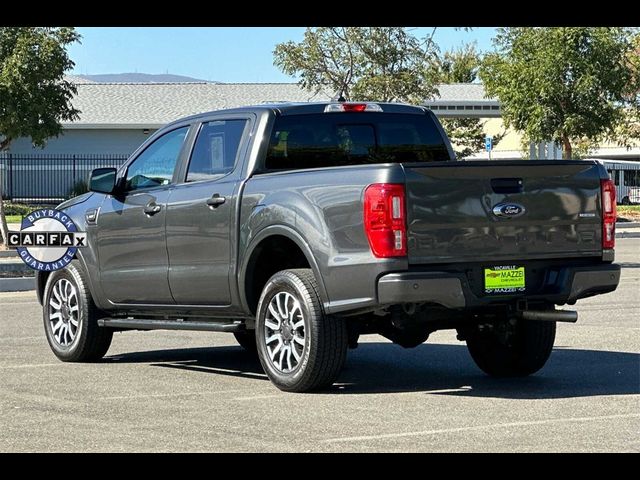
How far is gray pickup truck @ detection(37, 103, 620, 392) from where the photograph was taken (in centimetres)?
942

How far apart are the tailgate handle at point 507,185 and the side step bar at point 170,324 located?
231cm

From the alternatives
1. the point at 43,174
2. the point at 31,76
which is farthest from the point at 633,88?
the point at 31,76

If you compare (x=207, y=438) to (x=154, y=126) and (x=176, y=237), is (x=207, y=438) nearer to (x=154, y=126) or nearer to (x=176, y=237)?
(x=176, y=237)

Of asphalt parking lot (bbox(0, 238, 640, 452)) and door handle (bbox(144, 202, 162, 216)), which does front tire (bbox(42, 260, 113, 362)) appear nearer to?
asphalt parking lot (bbox(0, 238, 640, 452))

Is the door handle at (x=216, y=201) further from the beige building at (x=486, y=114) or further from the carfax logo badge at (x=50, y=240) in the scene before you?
the beige building at (x=486, y=114)

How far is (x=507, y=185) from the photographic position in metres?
9.72

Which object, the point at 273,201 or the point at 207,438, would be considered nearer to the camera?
the point at 207,438

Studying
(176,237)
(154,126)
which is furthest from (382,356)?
(154,126)

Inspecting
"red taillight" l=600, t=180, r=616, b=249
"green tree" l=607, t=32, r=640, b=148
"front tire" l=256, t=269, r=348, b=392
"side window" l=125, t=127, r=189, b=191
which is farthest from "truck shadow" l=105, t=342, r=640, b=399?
"green tree" l=607, t=32, r=640, b=148

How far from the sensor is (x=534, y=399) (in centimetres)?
961

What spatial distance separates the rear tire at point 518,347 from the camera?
1069 cm

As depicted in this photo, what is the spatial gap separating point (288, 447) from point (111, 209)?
466 cm

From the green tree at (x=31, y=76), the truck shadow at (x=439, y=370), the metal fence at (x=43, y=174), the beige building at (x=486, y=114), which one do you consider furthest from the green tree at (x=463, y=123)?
the truck shadow at (x=439, y=370)
